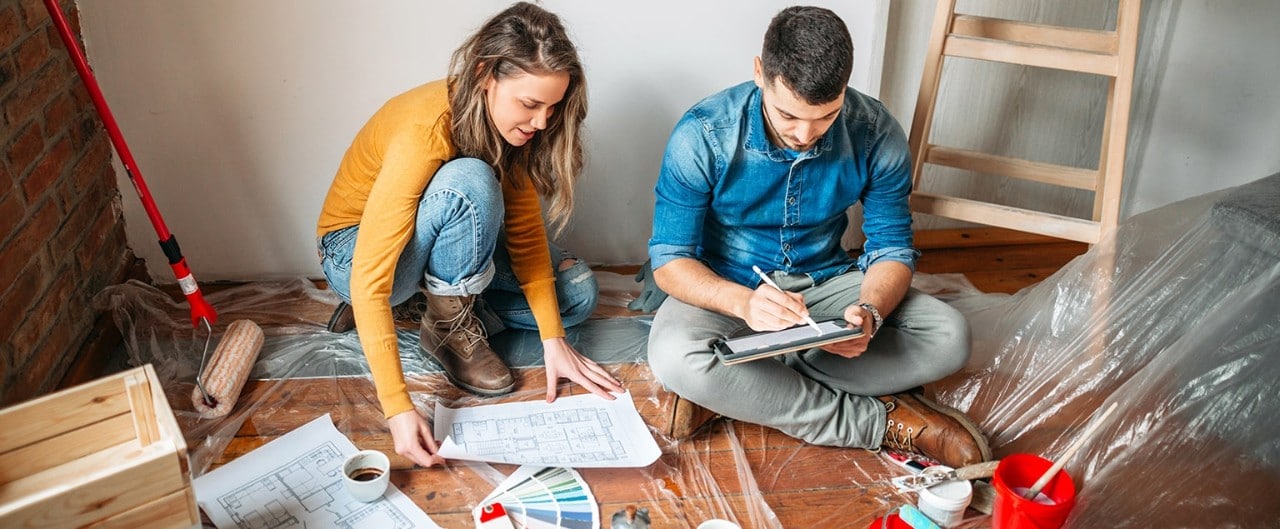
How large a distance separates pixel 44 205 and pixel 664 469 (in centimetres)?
120

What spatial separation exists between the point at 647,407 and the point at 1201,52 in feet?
5.16

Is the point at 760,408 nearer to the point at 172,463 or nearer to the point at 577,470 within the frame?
the point at 577,470

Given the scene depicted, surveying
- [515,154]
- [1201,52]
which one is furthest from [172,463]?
[1201,52]

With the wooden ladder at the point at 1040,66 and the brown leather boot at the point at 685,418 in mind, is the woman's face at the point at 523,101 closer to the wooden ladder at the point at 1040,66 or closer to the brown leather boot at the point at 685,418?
the brown leather boot at the point at 685,418

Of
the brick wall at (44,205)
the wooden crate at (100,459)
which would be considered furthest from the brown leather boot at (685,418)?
the brick wall at (44,205)

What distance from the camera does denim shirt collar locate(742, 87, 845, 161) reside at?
67.0 inches

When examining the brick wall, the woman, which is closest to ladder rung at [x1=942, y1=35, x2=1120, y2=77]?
the woman

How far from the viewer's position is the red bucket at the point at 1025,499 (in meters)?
1.47

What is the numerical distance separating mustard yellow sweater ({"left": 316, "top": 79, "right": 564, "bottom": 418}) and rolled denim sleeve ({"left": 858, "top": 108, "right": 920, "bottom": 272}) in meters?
0.63

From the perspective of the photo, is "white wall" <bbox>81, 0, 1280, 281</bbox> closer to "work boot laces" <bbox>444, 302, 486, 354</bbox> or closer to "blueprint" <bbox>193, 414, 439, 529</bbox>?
"work boot laces" <bbox>444, 302, 486, 354</bbox>

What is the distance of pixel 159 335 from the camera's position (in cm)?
202

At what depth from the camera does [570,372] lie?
1862 mm

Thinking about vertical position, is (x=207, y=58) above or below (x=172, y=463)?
above

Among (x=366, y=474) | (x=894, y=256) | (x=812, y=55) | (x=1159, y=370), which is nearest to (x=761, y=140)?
(x=812, y=55)
